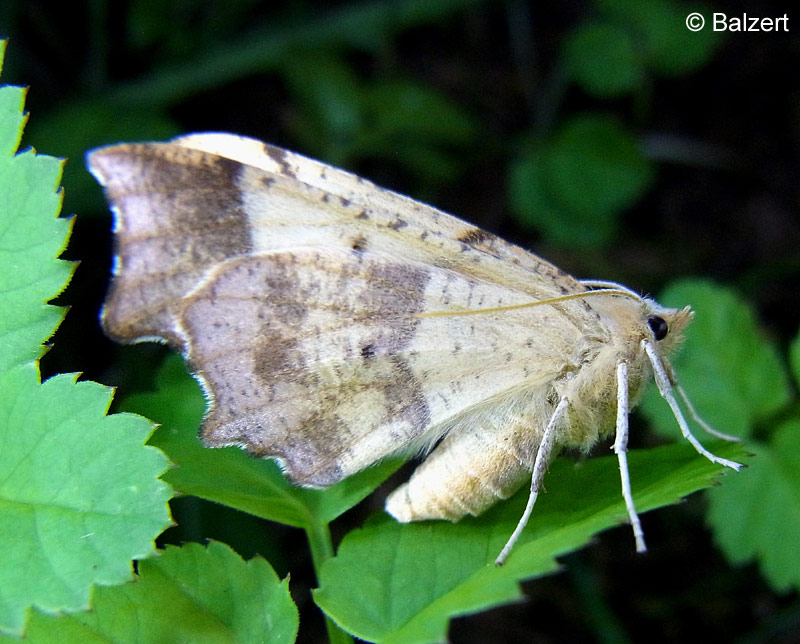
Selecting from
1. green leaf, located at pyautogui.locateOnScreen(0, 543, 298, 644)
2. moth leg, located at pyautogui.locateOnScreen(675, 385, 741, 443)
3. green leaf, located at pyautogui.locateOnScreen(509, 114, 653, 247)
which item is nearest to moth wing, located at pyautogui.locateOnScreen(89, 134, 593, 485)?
green leaf, located at pyautogui.locateOnScreen(0, 543, 298, 644)

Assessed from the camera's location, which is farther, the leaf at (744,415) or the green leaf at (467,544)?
the leaf at (744,415)

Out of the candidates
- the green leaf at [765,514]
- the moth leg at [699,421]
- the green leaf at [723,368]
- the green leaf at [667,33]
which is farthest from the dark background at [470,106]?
the moth leg at [699,421]

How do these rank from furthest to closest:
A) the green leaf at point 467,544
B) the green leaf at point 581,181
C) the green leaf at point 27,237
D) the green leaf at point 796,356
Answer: the green leaf at point 581,181 < the green leaf at point 796,356 < the green leaf at point 27,237 < the green leaf at point 467,544

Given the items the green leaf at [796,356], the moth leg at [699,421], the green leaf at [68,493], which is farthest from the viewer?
the green leaf at [796,356]

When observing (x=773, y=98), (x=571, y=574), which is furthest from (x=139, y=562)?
(x=773, y=98)

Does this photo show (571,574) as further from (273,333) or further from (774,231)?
(774,231)

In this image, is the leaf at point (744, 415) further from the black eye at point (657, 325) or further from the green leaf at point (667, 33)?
the green leaf at point (667, 33)

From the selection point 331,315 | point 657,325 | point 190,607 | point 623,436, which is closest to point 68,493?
point 190,607
